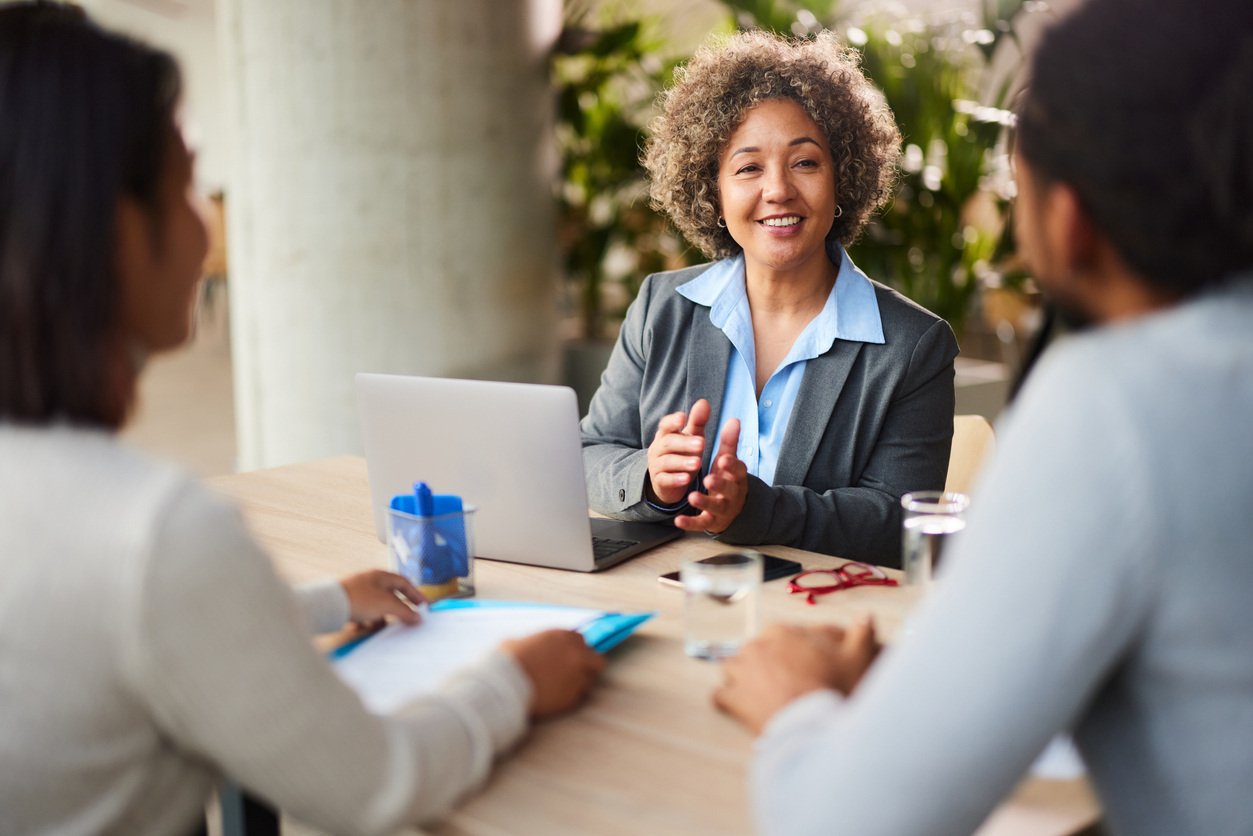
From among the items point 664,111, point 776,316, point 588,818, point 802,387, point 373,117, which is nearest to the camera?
point 588,818

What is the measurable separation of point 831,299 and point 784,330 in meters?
0.11

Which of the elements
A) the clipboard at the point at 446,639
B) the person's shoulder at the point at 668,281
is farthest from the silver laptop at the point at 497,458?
the person's shoulder at the point at 668,281

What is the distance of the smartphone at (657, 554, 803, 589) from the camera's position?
1.65m

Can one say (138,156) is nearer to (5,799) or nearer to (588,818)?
(5,799)

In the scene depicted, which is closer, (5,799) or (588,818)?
(5,799)

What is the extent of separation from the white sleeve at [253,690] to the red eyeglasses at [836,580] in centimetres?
71

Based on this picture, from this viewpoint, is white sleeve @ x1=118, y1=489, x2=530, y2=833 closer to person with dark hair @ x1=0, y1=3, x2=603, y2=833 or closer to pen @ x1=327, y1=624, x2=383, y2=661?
person with dark hair @ x1=0, y1=3, x2=603, y2=833

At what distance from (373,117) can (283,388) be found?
964mm

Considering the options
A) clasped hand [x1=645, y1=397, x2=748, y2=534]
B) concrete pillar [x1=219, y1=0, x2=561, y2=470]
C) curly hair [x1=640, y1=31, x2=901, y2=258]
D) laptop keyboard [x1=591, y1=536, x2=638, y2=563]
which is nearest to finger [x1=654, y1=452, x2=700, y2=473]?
clasped hand [x1=645, y1=397, x2=748, y2=534]

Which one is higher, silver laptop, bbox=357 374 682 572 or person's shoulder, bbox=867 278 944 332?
person's shoulder, bbox=867 278 944 332

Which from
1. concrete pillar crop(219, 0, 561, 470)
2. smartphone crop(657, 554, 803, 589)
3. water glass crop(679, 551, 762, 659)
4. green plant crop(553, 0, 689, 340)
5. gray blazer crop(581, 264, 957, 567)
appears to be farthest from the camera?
green plant crop(553, 0, 689, 340)

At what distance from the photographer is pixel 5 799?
91cm

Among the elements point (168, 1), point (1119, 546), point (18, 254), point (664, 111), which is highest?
point (168, 1)

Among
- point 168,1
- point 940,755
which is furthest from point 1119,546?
point 168,1
